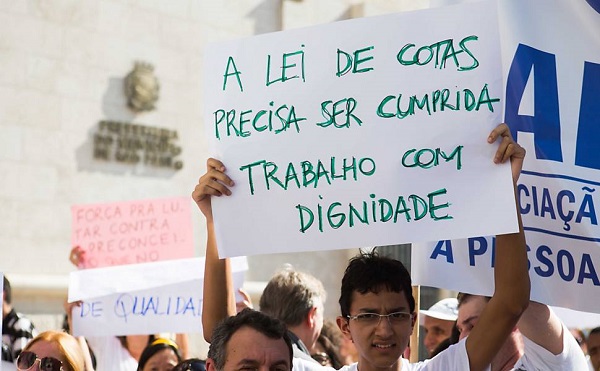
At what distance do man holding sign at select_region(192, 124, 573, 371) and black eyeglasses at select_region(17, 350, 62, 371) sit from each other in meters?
1.11

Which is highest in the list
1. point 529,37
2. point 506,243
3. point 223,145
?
point 529,37

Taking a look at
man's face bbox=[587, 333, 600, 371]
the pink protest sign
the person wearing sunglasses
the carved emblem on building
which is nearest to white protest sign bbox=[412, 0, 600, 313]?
man's face bbox=[587, 333, 600, 371]

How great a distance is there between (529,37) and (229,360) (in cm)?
185

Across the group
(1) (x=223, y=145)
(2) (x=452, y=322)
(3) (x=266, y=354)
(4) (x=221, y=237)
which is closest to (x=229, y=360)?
(3) (x=266, y=354)

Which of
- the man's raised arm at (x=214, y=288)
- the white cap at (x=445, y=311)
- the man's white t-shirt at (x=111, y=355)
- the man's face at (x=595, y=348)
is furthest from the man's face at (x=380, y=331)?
the man's white t-shirt at (x=111, y=355)

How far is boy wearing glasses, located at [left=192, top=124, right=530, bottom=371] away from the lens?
3.28 meters

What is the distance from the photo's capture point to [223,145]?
11.7ft

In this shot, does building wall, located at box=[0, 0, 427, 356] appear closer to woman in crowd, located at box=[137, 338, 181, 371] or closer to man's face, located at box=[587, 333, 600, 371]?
woman in crowd, located at box=[137, 338, 181, 371]

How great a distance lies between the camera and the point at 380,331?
3.29 metres

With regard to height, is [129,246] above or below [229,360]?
above

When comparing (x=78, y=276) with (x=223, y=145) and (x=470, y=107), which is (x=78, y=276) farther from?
(x=470, y=107)

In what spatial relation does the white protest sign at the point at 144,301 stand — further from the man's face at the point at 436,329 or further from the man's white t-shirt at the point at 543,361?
the man's white t-shirt at the point at 543,361

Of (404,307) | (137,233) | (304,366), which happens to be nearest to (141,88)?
(137,233)

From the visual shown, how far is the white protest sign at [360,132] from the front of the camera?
329cm
